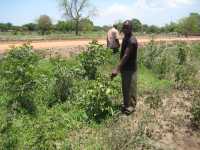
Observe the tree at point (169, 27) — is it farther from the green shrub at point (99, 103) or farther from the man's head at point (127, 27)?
the green shrub at point (99, 103)

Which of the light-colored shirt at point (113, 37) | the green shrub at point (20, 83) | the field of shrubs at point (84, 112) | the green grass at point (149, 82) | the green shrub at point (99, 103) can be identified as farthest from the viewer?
the light-colored shirt at point (113, 37)

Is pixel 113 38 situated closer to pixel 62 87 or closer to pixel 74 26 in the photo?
pixel 62 87

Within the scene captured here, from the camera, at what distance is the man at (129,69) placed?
30.6 ft

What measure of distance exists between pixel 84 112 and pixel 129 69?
1336 millimetres

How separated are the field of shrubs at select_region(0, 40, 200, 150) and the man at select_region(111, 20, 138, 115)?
29 centimetres

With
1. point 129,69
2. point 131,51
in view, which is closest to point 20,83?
point 129,69

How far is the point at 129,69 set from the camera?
31.1 feet

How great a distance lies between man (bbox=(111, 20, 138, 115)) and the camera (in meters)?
9.31

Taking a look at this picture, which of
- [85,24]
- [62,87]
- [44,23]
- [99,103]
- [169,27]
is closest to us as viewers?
[99,103]

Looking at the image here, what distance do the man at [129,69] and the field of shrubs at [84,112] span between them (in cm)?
29

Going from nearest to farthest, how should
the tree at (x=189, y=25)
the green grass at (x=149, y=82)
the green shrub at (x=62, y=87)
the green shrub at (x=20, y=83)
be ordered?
the green shrub at (x=20, y=83) < the green shrub at (x=62, y=87) < the green grass at (x=149, y=82) < the tree at (x=189, y=25)

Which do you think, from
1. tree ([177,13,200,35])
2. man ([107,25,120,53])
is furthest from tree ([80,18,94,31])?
man ([107,25,120,53])

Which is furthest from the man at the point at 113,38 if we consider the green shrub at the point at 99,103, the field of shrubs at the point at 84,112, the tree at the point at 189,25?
the tree at the point at 189,25

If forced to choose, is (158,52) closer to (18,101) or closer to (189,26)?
(18,101)
